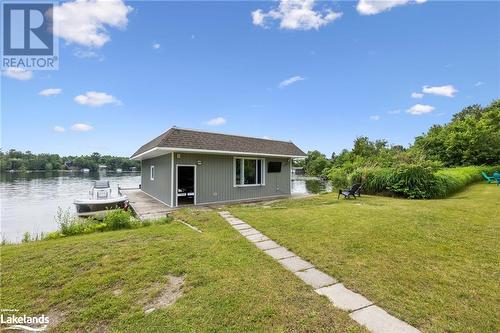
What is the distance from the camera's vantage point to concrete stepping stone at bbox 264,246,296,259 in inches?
167

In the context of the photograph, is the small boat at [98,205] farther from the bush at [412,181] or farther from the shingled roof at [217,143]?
the bush at [412,181]

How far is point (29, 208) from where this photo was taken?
12.0m

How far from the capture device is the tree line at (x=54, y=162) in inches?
1749

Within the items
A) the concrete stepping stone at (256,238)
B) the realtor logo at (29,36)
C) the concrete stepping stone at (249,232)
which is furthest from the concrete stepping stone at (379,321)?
the realtor logo at (29,36)

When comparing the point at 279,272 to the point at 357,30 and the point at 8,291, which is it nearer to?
the point at 8,291

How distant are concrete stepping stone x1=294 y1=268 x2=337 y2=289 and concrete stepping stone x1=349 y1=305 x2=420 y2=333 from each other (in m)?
0.66

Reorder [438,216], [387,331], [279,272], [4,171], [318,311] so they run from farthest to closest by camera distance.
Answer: [4,171], [438,216], [279,272], [318,311], [387,331]

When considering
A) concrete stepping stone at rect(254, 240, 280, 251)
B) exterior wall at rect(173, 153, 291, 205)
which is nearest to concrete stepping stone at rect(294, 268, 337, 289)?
concrete stepping stone at rect(254, 240, 280, 251)

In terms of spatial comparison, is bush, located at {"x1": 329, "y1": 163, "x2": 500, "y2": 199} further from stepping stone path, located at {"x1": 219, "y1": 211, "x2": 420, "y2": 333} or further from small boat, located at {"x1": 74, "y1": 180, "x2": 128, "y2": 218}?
small boat, located at {"x1": 74, "y1": 180, "x2": 128, "y2": 218}

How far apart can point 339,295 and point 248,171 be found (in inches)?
389

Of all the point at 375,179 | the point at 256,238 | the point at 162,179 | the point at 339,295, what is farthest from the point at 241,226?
the point at 375,179

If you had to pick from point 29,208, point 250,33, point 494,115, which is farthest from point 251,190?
point 494,115

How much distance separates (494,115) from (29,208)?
119 feet

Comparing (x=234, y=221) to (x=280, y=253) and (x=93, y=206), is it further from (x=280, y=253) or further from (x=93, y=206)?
(x=93, y=206)
